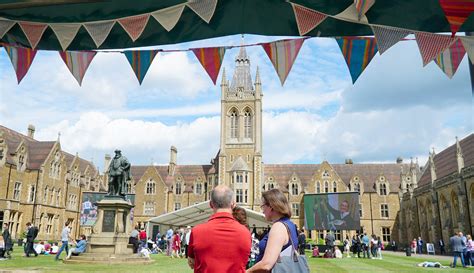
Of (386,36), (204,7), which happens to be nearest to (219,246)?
(204,7)

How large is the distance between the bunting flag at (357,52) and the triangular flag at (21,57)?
18.7 feet

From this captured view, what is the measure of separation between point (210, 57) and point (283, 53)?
1.40 m

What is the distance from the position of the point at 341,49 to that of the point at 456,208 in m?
31.8

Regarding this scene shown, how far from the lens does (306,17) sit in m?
5.69

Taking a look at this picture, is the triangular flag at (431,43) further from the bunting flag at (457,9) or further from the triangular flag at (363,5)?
the triangular flag at (363,5)

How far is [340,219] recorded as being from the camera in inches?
1414

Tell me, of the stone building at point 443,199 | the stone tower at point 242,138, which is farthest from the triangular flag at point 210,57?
the stone tower at point 242,138

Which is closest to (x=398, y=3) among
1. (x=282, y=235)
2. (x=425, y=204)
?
(x=282, y=235)

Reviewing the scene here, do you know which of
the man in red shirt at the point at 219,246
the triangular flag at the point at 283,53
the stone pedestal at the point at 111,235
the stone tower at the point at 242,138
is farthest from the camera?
the stone tower at the point at 242,138

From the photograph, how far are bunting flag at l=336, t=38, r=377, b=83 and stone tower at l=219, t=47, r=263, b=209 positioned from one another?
40.9 metres

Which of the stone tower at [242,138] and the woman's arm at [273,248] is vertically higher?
the stone tower at [242,138]

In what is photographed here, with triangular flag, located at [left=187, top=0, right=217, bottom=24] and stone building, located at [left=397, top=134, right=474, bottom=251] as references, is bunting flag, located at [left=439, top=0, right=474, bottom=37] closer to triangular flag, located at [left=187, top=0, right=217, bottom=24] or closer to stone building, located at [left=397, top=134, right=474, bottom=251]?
triangular flag, located at [left=187, top=0, right=217, bottom=24]

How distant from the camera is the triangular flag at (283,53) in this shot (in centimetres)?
665

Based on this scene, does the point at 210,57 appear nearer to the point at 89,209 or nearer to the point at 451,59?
the point at 451,59
